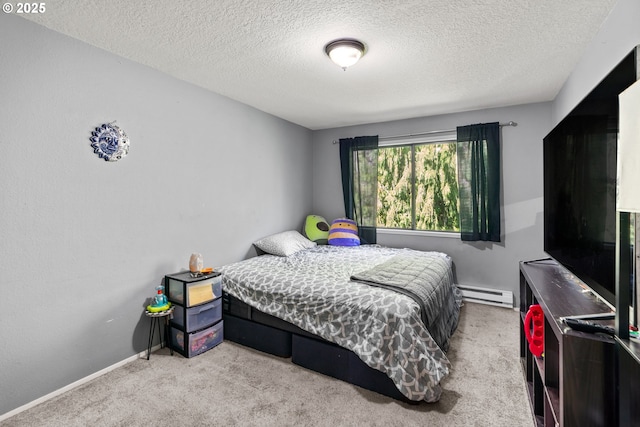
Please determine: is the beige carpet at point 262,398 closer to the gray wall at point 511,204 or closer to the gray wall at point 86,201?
the gray wall at point 86,201

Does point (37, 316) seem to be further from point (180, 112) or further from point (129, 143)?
point (180, 112)

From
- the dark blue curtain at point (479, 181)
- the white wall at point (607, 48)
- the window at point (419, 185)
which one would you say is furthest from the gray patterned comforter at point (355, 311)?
the white wall at point (607, 48)

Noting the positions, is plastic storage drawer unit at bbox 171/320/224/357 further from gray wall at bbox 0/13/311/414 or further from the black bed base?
gray wall at bbox 0/13/311/414

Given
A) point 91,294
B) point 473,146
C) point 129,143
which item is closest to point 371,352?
point 91,294

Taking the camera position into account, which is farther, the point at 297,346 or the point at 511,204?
the point at 511,204

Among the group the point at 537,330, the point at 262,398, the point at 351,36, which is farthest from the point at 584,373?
the point at 351,36

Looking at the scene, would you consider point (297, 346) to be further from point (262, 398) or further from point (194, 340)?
point (194, 340)

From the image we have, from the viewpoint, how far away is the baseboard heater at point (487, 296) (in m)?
3.48

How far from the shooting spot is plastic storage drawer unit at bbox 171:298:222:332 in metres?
2.45

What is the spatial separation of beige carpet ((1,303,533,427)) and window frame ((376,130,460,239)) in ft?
5.69

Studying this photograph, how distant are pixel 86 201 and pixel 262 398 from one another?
6.01ft

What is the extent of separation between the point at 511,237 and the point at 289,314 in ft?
9.23

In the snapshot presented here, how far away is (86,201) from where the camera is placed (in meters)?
2.14

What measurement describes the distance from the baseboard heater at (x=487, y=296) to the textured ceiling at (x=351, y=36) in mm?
2209
